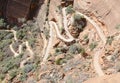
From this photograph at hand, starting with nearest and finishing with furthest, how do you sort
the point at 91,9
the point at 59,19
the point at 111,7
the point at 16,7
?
the point at 111,7 → the point at 91,9 → the point at 59,19 → the point at 16,7

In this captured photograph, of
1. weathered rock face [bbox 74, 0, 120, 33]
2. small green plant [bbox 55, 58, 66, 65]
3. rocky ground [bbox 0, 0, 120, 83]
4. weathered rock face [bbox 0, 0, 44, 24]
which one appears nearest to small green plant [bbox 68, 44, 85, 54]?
rocky ground [bbox 0, 0, 120, 83]

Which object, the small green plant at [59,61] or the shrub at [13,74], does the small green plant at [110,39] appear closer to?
the small green plant at [59,61]

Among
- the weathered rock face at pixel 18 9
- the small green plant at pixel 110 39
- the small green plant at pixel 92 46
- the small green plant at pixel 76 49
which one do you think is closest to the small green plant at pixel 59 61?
the small green plant at pixel 76 49

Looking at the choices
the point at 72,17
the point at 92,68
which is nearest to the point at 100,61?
the point at 92,68

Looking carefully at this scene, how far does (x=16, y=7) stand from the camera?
3475cm

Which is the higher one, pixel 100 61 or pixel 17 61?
pixel 100 61

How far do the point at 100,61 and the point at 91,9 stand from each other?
5560 millimetres

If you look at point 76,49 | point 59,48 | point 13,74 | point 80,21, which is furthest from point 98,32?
point 13,74

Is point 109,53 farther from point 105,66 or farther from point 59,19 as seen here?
point 59,19

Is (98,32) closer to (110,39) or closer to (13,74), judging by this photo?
(110,39)

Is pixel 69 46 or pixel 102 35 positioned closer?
pixel 102 35

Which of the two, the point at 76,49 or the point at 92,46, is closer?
the point at 92,46

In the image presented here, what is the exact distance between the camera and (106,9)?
2411cm

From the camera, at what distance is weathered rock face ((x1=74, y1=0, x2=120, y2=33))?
23161 mm
